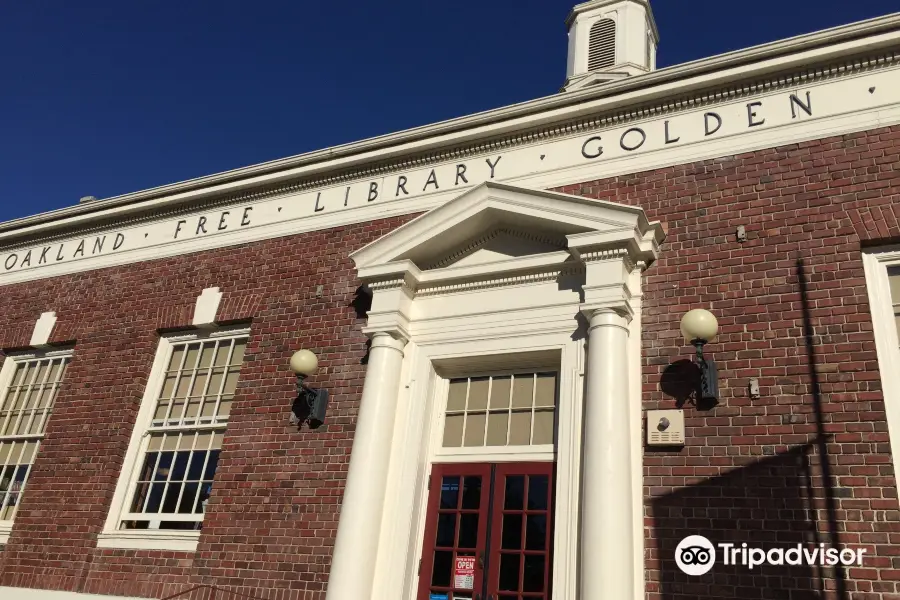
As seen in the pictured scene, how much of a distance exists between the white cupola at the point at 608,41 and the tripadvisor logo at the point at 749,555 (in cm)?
729

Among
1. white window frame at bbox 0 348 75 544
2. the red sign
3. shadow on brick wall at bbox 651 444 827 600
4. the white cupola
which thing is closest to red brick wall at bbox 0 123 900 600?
shadow on brick wall at bbox 651 444 827 600

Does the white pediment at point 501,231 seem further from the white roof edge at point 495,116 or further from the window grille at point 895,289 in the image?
the window grille at point 895,289

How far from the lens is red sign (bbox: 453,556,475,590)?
6.77m

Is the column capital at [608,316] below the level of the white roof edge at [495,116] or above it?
below

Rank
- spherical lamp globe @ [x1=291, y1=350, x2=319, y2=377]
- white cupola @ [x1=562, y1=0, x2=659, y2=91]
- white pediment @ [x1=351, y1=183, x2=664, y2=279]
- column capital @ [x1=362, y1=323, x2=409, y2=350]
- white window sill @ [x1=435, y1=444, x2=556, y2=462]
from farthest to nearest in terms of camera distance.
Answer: white cupola @ [x1=562, y1=0, x2=659, y2=91] → spherical lamp globe @ [x1=291, y1=350, x2=319, y2=377] → column capital @ [x1=362, y1=323, x2=409, y2=350] → white pediment @ [x1=351, y1=183, x2=664, y2=279] → white window sill @ [x1=435, y1=444, x2=556, y2=462]

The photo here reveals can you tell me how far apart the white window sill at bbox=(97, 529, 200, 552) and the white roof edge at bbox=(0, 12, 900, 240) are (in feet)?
15.1

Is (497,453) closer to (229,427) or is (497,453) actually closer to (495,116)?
(229,427)

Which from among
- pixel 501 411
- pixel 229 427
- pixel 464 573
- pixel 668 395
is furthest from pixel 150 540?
pixel 668 395

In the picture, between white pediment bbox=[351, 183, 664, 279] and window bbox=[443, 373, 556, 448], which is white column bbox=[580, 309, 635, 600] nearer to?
window bbox=[443, 373, 556, 448]

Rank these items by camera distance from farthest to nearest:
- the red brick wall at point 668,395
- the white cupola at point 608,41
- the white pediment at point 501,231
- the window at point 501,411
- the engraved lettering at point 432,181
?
the white cupola at point 608,41 < the engraved lettering at point 432,181 < the window at point 501,411 < the white pediment at point 501,231 < the red brick wall at point 668,395

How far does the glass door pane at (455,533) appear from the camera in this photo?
6812mm

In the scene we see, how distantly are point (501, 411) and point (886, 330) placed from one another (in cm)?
340

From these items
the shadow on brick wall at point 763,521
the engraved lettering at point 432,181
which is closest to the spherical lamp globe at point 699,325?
the shadow on brick wall at point 763,521

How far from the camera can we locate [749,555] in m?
5.68
